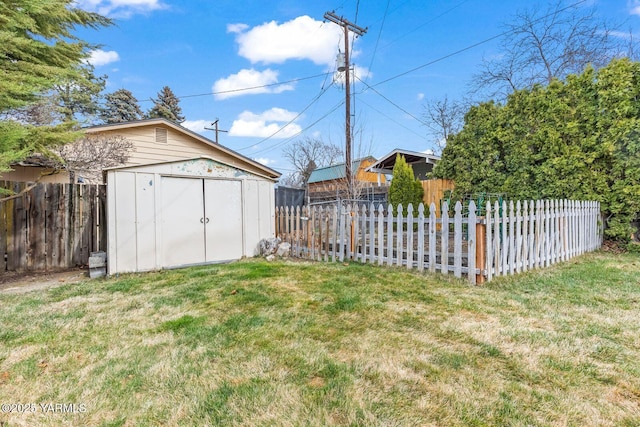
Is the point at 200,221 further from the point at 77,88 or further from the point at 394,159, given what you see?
the point at 394,159

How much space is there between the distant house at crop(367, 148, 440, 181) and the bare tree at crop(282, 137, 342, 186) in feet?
49.7

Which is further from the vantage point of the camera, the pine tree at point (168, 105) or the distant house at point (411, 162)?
the pine tree at point (168, 105)

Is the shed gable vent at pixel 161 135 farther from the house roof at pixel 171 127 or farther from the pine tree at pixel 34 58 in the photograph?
the pine tree at pixel 34 58

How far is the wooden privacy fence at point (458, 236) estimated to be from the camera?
15.9 feet

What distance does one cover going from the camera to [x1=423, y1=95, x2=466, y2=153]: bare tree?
806 inches

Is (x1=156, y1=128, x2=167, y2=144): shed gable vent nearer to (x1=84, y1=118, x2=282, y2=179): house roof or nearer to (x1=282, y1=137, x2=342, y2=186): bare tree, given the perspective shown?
(x1=84, y1=118, x2=282, y2=179): house roof

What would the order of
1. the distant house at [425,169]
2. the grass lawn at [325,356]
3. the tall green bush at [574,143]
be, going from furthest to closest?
the distant house at [425,169]
the tall green bush at [574,143]
the grass lawn at [325,356]

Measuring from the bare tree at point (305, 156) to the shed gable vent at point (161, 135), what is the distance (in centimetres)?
2145


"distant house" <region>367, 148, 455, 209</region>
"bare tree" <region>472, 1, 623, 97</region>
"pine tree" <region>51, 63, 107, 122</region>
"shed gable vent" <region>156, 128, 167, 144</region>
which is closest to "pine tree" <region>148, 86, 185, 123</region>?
"pine tree" <region>51, 63, 107, 122</region>

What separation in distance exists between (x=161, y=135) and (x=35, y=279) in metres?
6.15

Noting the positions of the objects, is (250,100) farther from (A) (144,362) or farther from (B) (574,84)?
(A) (144,362)

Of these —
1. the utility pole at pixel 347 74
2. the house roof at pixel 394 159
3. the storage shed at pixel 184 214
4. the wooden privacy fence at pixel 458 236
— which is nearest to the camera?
the wooden privacy fence at pixel 458 236

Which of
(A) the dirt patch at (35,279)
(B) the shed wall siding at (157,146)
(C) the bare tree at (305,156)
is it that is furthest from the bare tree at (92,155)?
(C) the bare tree at (305,156)

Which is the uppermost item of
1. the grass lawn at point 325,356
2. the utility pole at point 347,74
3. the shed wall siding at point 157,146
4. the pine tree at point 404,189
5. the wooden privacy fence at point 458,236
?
the utility pole at point 347,74
